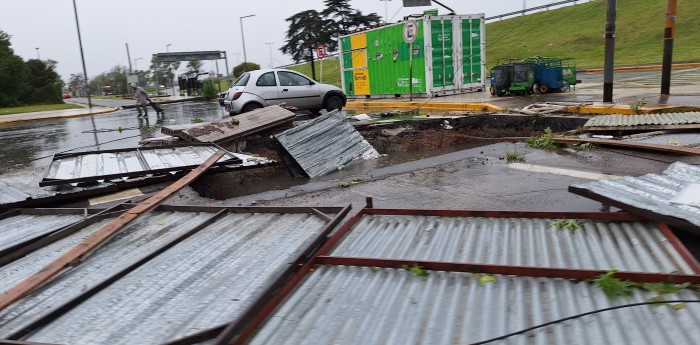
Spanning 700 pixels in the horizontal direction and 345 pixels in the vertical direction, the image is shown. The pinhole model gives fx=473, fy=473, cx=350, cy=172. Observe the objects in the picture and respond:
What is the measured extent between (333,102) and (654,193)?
1151 centimetres

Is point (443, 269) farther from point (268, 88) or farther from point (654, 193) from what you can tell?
point (268, 88)

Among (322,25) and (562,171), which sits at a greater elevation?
(322,25)

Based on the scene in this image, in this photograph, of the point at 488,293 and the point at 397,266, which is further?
the point at 397,266

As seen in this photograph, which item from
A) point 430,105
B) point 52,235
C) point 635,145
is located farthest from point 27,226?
point 430,105

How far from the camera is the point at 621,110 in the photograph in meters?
9.54

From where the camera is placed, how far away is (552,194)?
516 cm

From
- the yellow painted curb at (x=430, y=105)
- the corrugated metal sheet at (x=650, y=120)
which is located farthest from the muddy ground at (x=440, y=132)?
the yellow painted curb at (x=430, y=105)

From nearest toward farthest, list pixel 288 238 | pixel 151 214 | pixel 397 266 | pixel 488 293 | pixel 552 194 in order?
pixel 488 293
pixel 397 266
pixel 288 238
pixel 151 214
pixel 552 194

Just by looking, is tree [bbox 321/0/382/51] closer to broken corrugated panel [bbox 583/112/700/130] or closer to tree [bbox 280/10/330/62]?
tree [bbox 280/10/330/62]

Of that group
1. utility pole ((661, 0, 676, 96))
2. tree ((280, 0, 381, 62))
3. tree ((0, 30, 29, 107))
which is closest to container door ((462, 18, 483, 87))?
utility pole ((661, 0, 676, 96))

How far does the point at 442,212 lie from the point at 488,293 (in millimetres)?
1292

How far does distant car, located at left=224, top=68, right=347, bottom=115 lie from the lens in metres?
13.0

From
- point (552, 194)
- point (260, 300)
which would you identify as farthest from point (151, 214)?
point (552, 194)

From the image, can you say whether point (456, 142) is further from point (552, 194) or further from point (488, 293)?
point (488, 293)
